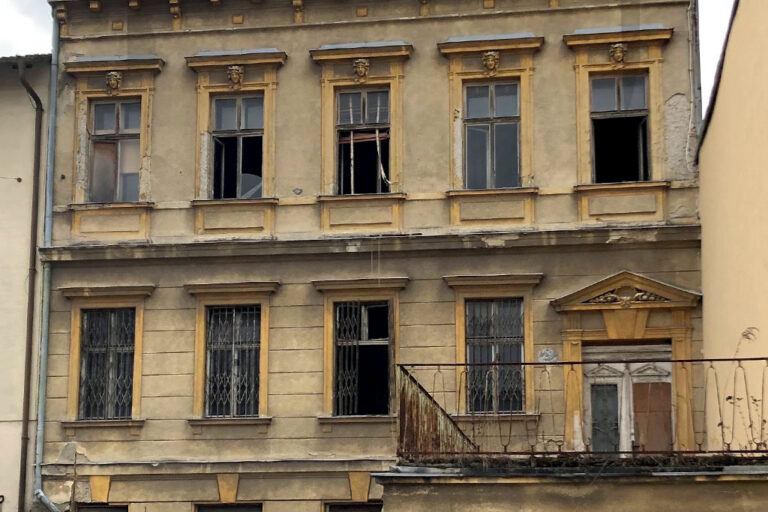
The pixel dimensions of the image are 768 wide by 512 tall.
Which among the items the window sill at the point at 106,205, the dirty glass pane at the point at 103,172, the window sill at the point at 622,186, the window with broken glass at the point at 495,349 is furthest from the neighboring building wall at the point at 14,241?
the window sill at the point at 622,186

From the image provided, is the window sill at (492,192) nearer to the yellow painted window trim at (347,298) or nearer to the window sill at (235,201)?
the yellow painted window trim at (347,298)

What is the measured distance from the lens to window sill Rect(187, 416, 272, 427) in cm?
1933

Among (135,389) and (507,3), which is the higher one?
(507,3)

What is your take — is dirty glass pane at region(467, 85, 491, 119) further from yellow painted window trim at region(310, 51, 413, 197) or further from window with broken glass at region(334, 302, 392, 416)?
window with broken glass at region(334, 302, 392, 416)

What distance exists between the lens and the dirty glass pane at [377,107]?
65.6 feet

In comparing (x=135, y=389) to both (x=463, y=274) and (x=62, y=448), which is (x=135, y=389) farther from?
(x=463, y=274)

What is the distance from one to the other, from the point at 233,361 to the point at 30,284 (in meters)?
3.30

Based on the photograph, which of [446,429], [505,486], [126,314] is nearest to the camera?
[505,486]

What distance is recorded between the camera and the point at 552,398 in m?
18.8

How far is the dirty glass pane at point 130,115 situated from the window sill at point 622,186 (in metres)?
6.68

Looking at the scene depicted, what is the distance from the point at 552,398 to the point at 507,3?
227 inches

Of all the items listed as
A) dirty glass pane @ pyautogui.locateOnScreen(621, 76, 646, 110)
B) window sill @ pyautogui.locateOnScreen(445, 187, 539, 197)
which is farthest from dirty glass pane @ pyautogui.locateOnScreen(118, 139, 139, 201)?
dirty glass pane @ pyautogui.locateOnScreen(621, 76, 646, 110)

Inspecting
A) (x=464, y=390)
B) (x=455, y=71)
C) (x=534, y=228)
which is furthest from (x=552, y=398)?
(x=455, y=71)

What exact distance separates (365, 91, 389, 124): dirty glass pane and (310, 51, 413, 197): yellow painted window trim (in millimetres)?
128
